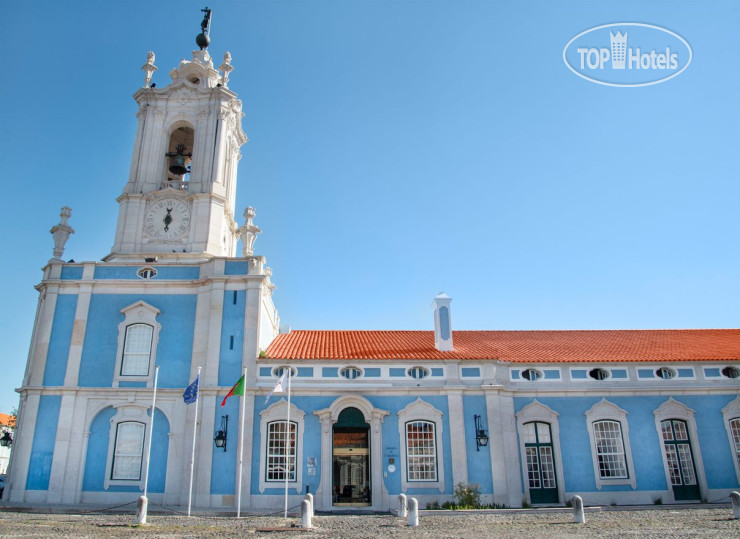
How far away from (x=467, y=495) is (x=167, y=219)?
16.5 meters

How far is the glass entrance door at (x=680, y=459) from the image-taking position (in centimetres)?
2217

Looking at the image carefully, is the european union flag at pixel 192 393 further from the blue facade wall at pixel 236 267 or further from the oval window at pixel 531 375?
the oval window at pixel 531 375

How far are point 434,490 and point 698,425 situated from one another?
11020 mm

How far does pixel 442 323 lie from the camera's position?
24.8 m

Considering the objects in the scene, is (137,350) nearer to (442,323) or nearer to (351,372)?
(351,372)

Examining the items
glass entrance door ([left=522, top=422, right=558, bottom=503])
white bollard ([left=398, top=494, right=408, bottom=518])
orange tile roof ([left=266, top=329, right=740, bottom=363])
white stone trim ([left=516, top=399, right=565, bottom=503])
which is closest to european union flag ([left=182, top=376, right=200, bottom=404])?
orange tile roof ([left=266, top=329, right=740, bottom=363])

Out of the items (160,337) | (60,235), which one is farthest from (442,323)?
(60,235)

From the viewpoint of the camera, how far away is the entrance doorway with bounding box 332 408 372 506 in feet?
70.0

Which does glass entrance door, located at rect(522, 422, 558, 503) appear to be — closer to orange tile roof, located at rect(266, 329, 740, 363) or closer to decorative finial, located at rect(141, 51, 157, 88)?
orange tile roof, located at rect(266, 329, 740, 363)

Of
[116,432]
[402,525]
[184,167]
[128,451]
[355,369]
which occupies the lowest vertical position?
[402,525]

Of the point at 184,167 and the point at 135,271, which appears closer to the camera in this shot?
the point at 135,271

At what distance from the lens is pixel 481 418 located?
2214 centimetres

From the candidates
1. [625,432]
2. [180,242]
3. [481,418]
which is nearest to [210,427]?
[180,242]

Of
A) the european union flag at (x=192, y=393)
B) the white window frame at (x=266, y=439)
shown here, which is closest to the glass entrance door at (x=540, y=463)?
the white window frame at (x=266, y=439)
